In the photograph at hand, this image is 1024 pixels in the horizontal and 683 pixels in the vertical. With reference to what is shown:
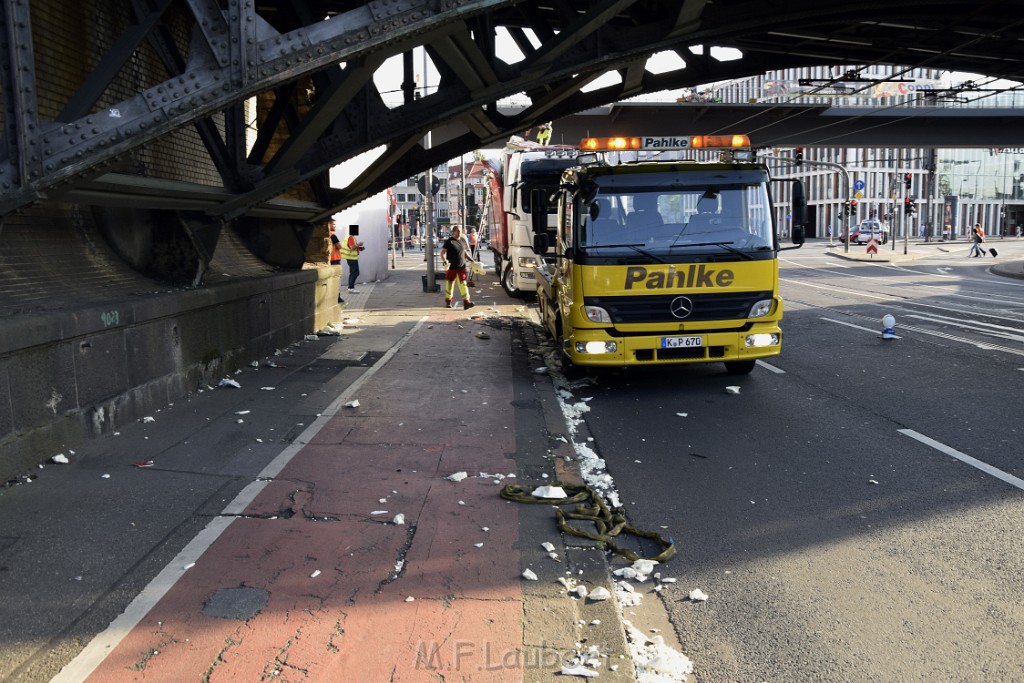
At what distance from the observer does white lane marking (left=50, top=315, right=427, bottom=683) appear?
3.66 metres

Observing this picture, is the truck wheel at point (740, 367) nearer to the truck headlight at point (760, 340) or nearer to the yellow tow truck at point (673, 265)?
the truck headlight at point (760, 340)

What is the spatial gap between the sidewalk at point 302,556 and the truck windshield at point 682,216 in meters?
2.35

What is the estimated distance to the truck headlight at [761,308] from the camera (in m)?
9.73

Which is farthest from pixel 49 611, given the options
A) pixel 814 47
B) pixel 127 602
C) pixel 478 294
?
pixel 478 294

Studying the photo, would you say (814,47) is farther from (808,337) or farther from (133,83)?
(133,83)

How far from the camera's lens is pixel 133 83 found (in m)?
9.85

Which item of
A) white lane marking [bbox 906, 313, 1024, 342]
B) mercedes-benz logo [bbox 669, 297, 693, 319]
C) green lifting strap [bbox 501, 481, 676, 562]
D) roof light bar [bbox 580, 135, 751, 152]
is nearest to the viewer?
green lifting strap [bbox 501, 481, 676, 562]

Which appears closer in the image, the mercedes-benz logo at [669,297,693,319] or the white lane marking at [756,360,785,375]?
the mercedes-benz logo at [669,297,693,319]

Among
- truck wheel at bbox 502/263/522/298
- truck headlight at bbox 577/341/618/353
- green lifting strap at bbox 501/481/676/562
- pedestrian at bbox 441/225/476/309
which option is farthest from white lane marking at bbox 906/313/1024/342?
green lifting strap at bbox 501/481/676/562

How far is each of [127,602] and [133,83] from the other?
7458mm

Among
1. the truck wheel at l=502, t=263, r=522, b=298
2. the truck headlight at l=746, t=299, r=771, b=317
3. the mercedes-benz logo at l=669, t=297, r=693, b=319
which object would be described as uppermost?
the mercedes-benz logo at l=669, t=297, r=693, b=319

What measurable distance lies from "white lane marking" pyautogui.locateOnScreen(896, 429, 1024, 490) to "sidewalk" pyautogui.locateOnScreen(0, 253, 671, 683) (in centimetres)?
314

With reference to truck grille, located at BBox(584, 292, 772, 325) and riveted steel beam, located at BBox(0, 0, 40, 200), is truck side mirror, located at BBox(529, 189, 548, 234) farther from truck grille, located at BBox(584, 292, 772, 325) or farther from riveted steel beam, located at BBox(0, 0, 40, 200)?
riveted steel beam, located at BBox(0, 0, 40, 200)

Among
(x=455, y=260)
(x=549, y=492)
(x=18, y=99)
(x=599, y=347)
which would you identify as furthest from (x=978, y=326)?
(x=18, y=99)
